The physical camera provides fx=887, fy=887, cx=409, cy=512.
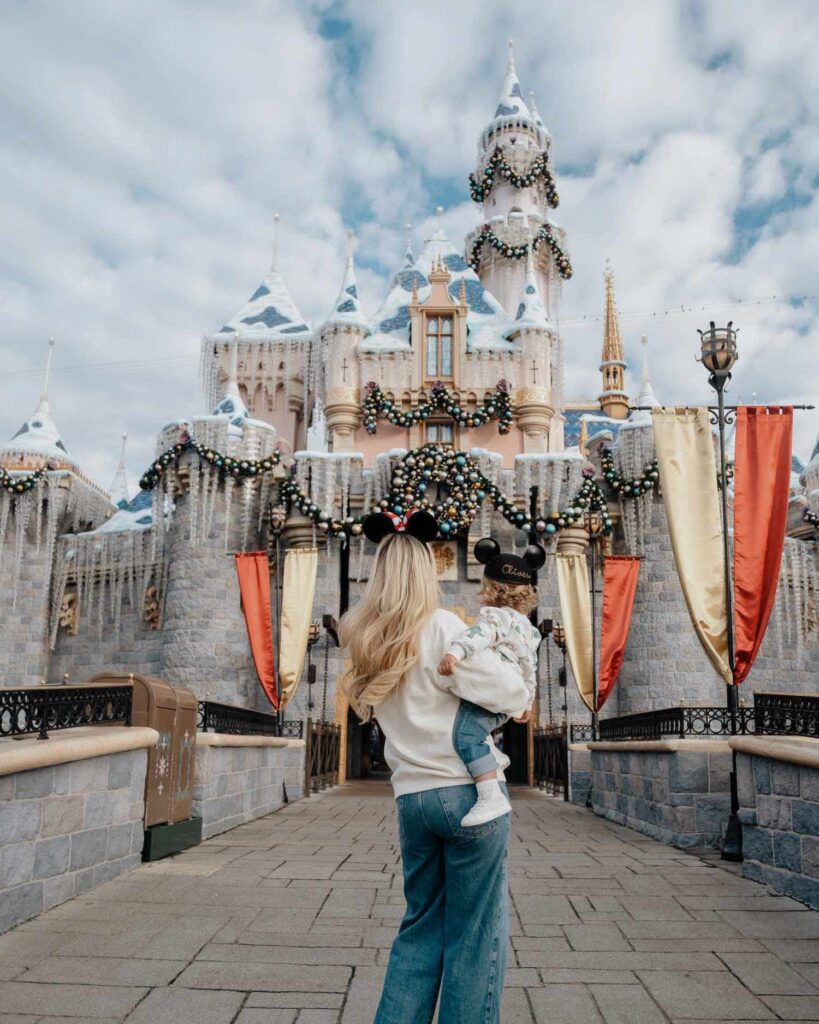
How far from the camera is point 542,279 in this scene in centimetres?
3183

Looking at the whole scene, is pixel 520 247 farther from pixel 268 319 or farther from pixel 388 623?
pixel 388 623

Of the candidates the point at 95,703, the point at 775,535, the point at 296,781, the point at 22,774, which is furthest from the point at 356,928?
the point at 296,781

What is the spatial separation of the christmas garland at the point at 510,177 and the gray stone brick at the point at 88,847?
2890 centimetres

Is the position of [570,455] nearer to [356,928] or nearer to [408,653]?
[356,928]

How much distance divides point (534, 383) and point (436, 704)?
2235 cm

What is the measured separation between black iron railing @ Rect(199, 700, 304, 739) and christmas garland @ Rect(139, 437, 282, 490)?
8677 millimetres

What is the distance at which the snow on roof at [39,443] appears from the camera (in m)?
27.0

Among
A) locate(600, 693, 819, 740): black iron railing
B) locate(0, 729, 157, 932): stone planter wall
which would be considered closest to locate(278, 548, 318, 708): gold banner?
locate(600, 693, 819, 740): black iron railing

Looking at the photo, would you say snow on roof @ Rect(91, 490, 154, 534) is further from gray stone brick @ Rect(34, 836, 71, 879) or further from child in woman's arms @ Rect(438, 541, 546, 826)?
child in woman's arms @ Rect(438, 541, 546, 826)

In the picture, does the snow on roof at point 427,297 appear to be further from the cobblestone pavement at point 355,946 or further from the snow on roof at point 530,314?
the cobblestone pavement at point 355,946

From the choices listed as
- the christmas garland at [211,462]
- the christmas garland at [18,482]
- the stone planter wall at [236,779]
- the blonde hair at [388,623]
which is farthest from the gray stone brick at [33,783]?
the christmas garland at [18,482]

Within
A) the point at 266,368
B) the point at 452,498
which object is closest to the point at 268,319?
the point at 266,368

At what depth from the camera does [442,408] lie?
2412 centimetres

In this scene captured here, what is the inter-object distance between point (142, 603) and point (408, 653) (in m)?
22.8
